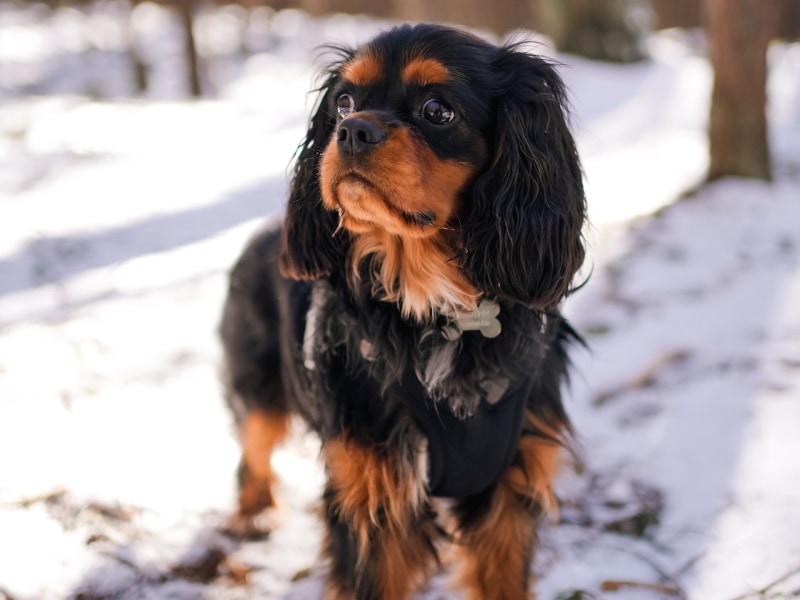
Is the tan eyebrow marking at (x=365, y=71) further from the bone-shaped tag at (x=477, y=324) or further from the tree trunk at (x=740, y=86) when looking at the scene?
the tree trunk at (x=740, y=86)

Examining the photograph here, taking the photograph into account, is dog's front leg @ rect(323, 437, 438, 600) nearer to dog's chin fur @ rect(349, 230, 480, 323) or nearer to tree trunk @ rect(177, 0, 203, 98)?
dog's chin fur @ rect(349, 230, 480, 323)

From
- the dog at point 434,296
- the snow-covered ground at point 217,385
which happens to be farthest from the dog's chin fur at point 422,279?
the snow-covered ground at point 217,385

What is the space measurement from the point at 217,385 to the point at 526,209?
222cm

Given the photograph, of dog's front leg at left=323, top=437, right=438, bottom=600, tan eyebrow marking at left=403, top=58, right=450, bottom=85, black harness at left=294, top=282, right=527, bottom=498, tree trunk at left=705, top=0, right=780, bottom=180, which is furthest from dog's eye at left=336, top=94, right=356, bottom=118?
tree trunk at left=705, top=0, right=780, bottom=180

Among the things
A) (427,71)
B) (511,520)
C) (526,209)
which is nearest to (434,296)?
(526,209)

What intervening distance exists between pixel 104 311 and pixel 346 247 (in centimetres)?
249

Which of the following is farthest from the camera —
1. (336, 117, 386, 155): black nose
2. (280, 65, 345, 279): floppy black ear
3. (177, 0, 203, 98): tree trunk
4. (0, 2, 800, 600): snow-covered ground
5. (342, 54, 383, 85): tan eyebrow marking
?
(177, 0, 203, 98): tree trunk

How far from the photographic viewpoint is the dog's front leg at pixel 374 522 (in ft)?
6.93

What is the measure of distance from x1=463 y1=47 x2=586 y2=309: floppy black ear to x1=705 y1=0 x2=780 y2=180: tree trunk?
13.1 ft

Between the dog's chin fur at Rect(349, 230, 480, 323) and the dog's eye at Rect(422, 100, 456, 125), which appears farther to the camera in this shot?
the dog's chin fur at Rect(349, 230, 480, 323)

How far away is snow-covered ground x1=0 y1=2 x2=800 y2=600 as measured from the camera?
252 centimetres

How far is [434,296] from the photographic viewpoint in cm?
208

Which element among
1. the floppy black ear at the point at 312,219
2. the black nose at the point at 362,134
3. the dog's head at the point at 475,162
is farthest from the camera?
the floppy black ear at the point at 312,219

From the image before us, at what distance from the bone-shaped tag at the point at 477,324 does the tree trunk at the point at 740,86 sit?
14.0 ft
